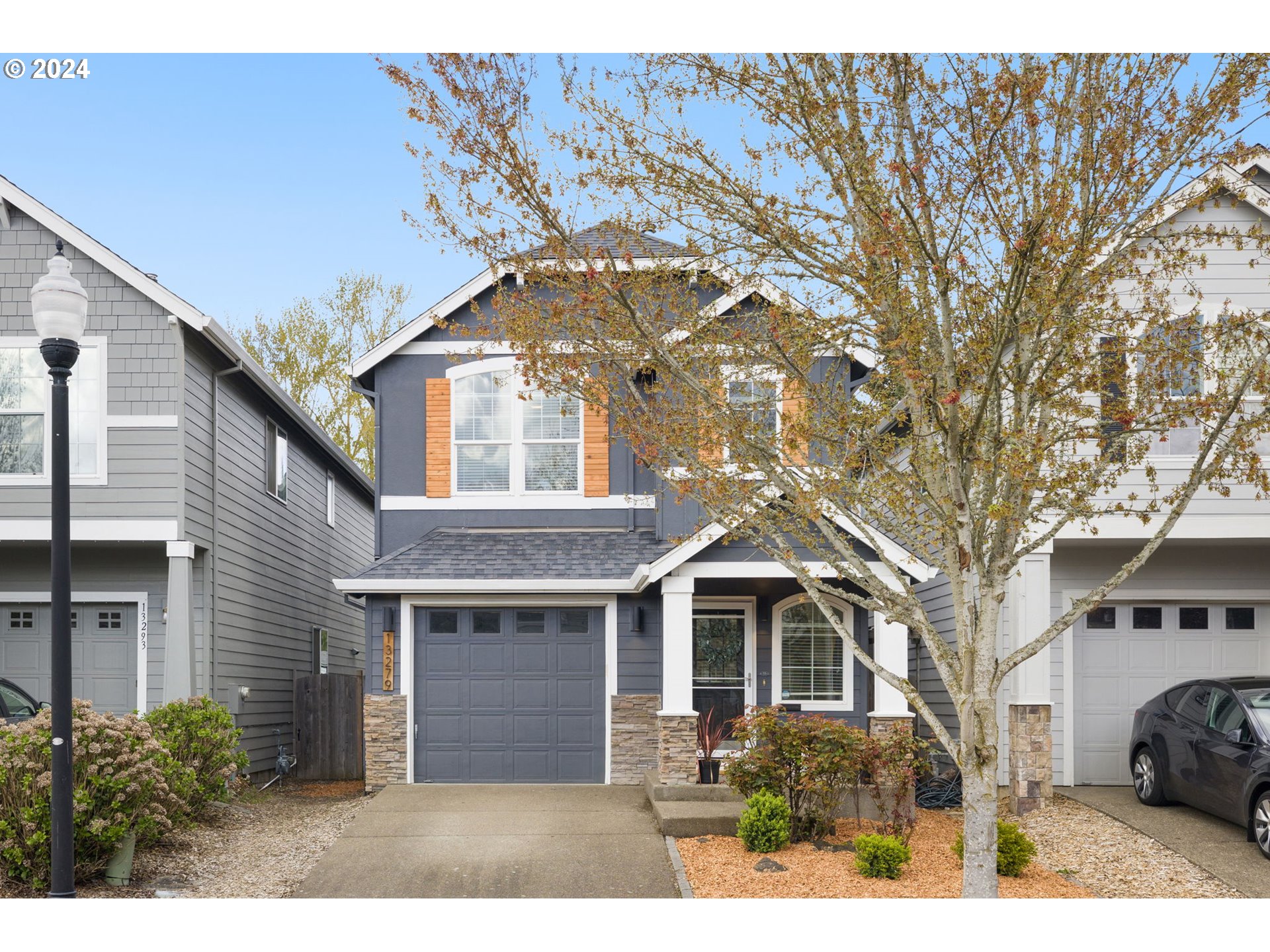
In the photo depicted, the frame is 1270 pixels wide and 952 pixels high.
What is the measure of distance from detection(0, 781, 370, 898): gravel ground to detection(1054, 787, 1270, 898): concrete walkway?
729 centimetres

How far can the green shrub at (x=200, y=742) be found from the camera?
11.0 meters

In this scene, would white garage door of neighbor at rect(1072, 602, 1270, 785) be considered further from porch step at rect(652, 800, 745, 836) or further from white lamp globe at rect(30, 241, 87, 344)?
white lamp globe at rect(30, 241, 87, 344)

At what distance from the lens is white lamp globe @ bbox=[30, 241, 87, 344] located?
644 cm

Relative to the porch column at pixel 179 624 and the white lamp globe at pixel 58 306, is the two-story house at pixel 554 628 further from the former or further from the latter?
the white lamp globe at pixel 58 306

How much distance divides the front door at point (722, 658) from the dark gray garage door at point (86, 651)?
6599 millimetres

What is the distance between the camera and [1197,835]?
32.6 feet

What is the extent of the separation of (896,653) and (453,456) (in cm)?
597

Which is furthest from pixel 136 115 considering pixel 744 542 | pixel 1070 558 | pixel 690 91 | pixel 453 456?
pixel 1070 558

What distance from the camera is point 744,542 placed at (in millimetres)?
12203

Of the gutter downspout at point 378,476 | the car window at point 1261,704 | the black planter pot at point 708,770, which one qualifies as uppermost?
the gutter downspout at point 378,476

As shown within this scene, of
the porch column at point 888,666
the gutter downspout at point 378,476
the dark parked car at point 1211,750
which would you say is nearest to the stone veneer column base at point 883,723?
the porch column at point 888,666

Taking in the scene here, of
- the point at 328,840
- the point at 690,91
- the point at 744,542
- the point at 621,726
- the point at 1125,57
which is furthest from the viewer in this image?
the point at 621,726

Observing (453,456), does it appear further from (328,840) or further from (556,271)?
(556,271)

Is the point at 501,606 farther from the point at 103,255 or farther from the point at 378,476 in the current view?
the point at 103,255
